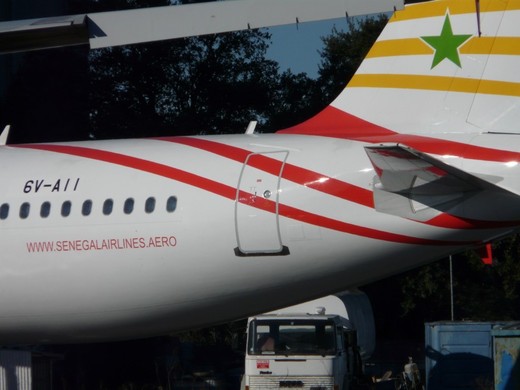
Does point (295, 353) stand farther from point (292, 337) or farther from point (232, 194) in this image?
point (232, 194)

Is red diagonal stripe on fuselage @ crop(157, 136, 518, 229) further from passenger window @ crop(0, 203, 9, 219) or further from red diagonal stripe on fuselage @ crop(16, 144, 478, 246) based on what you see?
passenger window @ crop(0, 203, 9, 219)

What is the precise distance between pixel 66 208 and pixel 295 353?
6.06 metres

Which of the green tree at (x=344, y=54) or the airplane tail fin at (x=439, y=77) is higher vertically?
the green tree at (x=344, y=54)

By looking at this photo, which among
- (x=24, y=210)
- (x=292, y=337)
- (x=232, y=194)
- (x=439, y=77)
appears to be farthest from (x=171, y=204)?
(x=292, y=337)

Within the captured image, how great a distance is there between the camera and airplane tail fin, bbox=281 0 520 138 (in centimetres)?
1307

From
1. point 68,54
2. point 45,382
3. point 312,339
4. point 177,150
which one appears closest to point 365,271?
point 177,150

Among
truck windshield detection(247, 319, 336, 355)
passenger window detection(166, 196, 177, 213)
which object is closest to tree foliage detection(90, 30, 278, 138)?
truck windshield detection(247, 319, 336, 355)

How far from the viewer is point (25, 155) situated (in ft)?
48.4

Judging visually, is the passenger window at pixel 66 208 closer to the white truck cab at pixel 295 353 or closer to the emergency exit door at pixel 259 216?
the emergency exit door at pixel 259 216

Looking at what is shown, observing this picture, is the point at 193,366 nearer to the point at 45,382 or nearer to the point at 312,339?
the point at 45,382

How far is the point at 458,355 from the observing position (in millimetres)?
25234

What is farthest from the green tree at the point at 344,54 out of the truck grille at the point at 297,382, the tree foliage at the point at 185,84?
the truck grille at the point at 297,382

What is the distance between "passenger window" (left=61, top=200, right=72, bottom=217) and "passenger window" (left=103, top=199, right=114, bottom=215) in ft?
1.62

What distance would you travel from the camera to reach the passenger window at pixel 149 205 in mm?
13312
